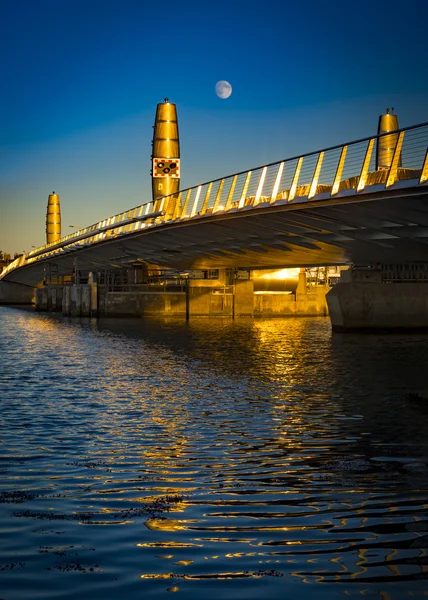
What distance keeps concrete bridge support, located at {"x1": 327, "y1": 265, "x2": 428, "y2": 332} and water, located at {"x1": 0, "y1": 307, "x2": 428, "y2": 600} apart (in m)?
25.8

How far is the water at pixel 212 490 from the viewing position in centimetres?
750

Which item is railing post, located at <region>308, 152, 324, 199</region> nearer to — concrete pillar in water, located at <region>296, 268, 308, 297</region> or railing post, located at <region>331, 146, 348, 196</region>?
railing post, located at <region>331, 146, 348, 196</region>

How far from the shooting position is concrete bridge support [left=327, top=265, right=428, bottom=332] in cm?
5162

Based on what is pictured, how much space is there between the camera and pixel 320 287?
10106 cm

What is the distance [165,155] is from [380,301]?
6579 centimetres

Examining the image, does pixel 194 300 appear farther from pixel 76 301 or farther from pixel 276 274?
pixel 76 301

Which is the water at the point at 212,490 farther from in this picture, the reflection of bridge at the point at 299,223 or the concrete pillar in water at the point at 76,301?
the concrete pillar in water at the point at 76,301

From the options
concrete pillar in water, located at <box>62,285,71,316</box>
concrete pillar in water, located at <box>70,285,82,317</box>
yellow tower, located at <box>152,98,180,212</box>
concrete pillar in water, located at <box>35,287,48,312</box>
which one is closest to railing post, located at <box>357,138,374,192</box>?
concrete pillar in water, located at <box>70,285,82,317</box>

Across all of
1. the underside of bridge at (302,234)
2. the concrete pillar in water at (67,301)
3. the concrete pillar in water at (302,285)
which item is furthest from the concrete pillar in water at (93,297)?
the concrete pillar in water at (302,285)

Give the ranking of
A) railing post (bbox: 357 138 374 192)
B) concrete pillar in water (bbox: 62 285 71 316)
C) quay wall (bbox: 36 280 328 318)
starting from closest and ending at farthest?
1. railing post (bbox: 357 138 374 192)
2. quay wall (bbox: 36 280 328 318)
3. concrete pillar in water (bbox: 62 285 71 316)

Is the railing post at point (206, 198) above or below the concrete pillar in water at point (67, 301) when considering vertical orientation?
above

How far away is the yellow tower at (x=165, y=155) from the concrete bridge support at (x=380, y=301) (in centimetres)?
6210

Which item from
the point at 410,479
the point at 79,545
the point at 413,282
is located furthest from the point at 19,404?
the point at 413,282

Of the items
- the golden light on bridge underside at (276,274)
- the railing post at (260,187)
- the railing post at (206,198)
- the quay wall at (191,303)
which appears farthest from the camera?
the golden light on bridge underside at (276,274)
